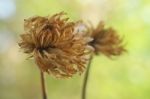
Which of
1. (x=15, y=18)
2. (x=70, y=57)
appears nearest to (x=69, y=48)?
(x=70, y=57)

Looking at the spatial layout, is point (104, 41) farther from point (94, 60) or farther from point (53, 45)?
point (94, 60)

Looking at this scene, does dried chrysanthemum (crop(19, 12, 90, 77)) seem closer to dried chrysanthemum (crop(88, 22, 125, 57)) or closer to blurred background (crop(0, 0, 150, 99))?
dried chrysanthemum (crop(88, 22, 125, 57))

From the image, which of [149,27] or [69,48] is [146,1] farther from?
[69,48]

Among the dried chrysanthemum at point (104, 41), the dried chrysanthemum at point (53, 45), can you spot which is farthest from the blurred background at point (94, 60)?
→ the dried chrysanthemum at point (53, 45)

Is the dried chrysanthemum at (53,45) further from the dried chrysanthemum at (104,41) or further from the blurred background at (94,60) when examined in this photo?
the blurred background at (94,60)

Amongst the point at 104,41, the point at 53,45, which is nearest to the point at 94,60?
the point at 104,41
